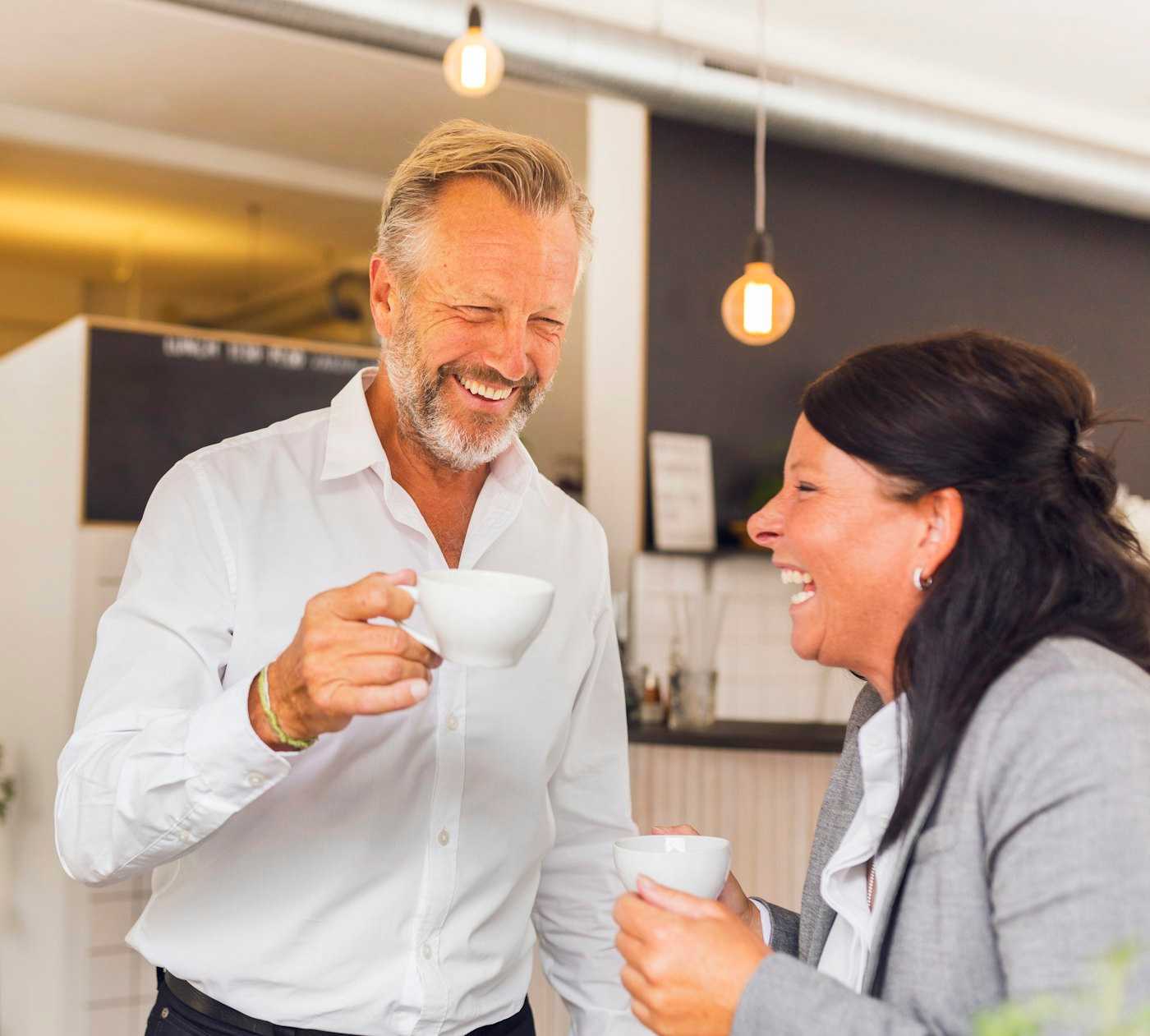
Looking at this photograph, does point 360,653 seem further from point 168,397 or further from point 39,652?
point 39,652

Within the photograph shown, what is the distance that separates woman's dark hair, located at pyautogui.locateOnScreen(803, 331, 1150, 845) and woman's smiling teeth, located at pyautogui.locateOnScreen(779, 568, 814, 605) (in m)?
0.13

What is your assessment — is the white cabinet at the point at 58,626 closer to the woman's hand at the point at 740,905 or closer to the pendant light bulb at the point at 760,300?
the pendant light bulb at the point at 760,300

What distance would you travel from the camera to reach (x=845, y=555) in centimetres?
138

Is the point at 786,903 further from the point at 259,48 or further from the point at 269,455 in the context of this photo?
the point at 259,48

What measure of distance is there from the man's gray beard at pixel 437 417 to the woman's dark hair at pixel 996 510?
605 millimetres

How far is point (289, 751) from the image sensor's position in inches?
53.2

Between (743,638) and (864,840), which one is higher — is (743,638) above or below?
above

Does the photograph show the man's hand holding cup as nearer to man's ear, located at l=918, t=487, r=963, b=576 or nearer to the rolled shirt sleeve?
the rolled shirt sleeve

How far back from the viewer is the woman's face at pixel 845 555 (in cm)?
135

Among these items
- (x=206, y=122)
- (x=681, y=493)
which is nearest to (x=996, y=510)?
(x=681, y=493)

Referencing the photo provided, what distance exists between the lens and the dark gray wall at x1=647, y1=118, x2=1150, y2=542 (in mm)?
5312

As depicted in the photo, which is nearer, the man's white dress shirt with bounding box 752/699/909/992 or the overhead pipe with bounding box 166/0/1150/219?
the man's white dress shirt with bounding box 752/699/909/992

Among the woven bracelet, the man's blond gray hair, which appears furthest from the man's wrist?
the man's blond gray hair

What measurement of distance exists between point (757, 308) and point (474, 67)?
1072 millimetres
